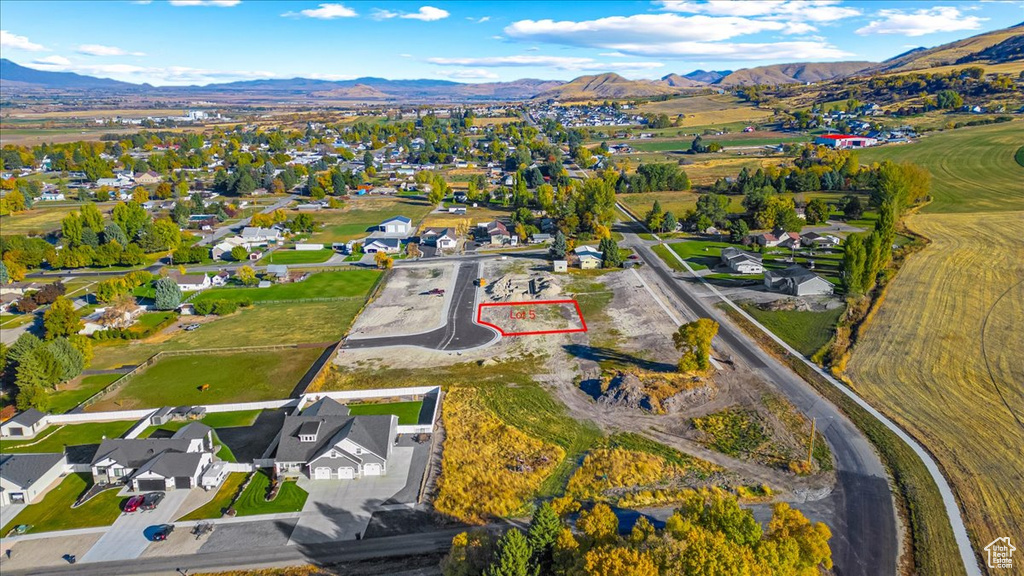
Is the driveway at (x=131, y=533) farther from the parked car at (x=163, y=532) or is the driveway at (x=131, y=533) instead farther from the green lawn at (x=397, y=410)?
the green lawn at (x=397, y=410)

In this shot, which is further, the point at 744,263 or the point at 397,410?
the point at 744,263

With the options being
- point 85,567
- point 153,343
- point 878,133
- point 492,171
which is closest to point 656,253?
point 153,343

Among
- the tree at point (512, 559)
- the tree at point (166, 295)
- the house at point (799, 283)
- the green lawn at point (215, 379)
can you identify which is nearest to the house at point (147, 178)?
the tree at point (166, 295)

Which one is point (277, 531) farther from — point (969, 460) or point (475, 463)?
point (969, 460)

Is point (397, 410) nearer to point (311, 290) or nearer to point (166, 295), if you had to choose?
point (311, 290)

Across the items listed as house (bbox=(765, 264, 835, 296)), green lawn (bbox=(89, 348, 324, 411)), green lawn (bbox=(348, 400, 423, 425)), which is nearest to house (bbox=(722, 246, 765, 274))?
house (bbox=(765, 264, 835, 296))

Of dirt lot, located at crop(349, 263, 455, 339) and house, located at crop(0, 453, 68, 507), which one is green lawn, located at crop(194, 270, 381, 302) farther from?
house, located at crop(0, 453, 68, 507)

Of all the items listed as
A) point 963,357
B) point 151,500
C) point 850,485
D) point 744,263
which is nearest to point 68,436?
point 151,500
